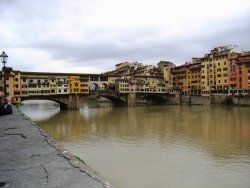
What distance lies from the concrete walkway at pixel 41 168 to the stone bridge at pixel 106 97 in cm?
4630

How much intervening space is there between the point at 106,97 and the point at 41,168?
5760 centimetres

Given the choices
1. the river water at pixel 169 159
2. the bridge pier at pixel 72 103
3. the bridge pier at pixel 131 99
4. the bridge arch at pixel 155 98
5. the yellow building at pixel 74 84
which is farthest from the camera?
the bridge arch at pixel 155 98

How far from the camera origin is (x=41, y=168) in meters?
5.63

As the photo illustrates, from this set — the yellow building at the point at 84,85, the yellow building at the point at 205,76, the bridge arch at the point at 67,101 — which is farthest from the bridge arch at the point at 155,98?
the bridge arch at the point at 67,101

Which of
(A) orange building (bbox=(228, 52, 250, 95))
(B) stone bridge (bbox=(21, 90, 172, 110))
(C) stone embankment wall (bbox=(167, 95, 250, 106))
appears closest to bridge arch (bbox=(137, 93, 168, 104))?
(B) stone bridge (bbox=(21, 90, 172, 110))

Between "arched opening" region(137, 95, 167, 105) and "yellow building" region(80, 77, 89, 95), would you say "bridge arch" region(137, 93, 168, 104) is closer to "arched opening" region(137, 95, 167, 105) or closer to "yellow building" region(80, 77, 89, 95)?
"arched opening" region(137, 95, 167, 105)

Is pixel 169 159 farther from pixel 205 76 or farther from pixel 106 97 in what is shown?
pixel 205 76

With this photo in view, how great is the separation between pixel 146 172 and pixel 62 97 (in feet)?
145

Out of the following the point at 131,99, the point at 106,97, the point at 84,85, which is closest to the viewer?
the point at 84,85

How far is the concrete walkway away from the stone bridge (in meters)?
46.3

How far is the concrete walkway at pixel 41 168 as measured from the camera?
4.71 metres

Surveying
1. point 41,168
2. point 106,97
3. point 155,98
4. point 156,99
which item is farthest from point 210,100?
point 41,168

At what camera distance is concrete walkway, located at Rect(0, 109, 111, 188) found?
186 inches

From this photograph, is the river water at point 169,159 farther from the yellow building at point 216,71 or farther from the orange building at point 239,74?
the yellow building at point 216,71
